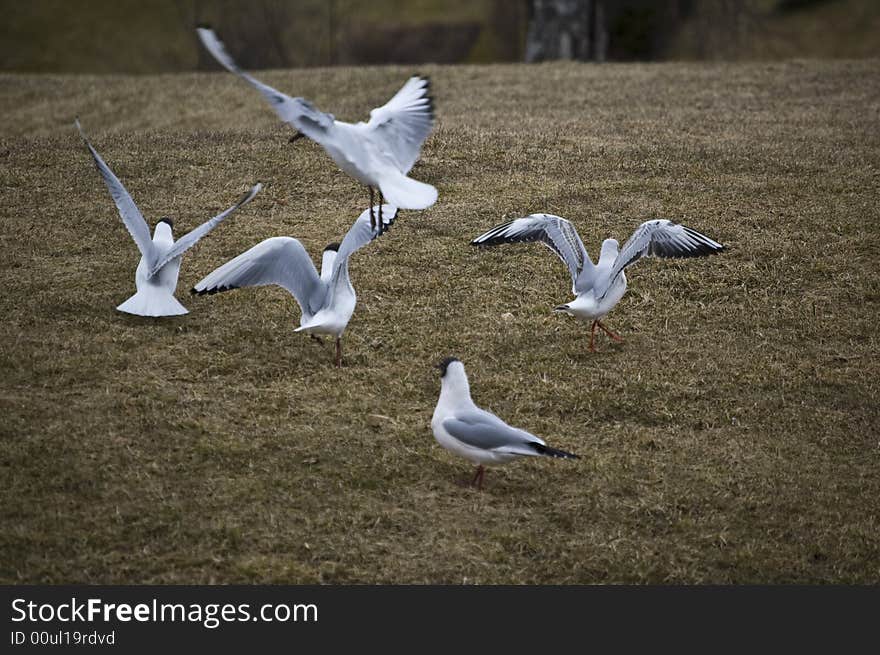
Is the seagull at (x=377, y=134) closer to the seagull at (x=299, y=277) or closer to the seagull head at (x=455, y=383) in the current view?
the seagull at (x=299, y=277)

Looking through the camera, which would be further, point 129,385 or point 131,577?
point 129,385

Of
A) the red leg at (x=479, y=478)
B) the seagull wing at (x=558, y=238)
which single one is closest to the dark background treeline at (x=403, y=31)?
the seagull wing at (x=558, y=238)

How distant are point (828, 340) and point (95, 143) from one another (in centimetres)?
696

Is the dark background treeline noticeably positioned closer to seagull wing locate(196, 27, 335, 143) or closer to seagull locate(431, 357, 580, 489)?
seagull wing locate(196, 27, 335, 143)

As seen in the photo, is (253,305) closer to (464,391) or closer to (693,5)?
(464,391)

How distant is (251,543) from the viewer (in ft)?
16.8

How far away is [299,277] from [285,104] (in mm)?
1343

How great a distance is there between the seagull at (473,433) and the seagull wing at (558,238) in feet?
4.89

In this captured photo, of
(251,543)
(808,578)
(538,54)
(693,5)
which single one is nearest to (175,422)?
(251,543)

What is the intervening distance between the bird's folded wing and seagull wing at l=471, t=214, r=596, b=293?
1625 mm

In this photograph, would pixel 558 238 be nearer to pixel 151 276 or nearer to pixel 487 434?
pixel 487 434

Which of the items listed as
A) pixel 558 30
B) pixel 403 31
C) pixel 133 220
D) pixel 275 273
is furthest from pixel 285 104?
pixel 403 31

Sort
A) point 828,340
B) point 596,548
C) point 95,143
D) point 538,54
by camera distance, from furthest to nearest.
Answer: point 538,54, point 95,143, point 828,340, point 596,548

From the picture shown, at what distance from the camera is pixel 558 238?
6.98 meters
